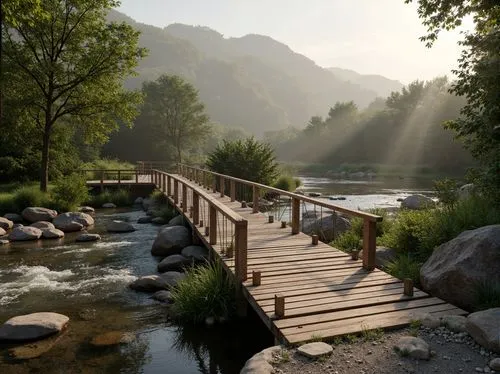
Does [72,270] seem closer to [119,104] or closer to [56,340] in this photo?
[56,340]

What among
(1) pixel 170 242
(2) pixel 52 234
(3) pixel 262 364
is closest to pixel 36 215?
(2) pixel 52 234

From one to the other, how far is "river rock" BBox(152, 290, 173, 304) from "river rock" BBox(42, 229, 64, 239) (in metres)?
7.35

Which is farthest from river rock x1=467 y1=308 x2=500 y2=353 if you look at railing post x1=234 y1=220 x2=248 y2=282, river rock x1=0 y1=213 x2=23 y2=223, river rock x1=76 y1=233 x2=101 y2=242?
river rock x1=0 y1=213 x2=23 y2=223

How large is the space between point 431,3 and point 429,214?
17.3 ft

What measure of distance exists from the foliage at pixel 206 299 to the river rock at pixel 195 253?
131 inches

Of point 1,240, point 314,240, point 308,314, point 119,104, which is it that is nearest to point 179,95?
point 119,104

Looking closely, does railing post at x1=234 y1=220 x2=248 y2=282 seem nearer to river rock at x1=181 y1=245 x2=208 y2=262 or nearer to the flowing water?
the flowing water

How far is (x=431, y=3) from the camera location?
10.6 meters

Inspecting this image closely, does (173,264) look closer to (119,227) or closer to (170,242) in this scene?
(170,242)

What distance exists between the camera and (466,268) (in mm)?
5641

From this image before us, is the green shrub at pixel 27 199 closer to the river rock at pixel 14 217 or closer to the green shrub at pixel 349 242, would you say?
the river rock at pixel 14 217

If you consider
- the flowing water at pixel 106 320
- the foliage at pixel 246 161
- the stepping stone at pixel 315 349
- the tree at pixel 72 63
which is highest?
the tree at pixel 72 63

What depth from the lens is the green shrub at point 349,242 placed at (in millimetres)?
9953

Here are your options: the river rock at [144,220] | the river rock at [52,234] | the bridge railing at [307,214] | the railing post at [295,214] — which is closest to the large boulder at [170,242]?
the bridge railing at [307,214]
